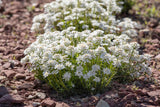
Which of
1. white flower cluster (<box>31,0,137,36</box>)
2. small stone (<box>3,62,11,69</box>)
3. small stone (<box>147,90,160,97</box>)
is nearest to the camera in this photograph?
small stone (<box>147,90,160,97</box>)

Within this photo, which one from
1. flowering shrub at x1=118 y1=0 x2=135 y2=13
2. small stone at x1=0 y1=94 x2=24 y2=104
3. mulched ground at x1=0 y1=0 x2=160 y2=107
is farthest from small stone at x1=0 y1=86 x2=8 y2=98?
flowering shrub at x1=118 y1=0 x2=135 y2=13

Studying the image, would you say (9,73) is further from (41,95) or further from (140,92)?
(140,92)

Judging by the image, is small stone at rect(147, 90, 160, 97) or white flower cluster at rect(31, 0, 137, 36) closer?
small stone at rect(147, 90, 160, 97)

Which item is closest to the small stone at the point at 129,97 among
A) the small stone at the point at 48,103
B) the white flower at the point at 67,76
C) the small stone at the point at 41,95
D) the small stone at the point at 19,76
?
the white flower at the point at 67,76

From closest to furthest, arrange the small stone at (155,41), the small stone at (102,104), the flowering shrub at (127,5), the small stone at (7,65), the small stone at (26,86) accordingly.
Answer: the small stone at (102,104) < the small stone at (26,86) < the small stone at (7,65) < the small stone at (155,41) < the flowering shrub at (127,5)

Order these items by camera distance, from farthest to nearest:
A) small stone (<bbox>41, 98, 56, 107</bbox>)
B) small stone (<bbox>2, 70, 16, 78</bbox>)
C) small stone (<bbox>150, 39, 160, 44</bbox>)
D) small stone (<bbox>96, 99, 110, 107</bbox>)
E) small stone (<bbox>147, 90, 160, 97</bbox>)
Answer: small stone (<bbox>150, 39, 160, 44</bbox>), small stone (<bbox>2, 70, 16, 78</bbox>), small stone (<bbox>147, 90, 160, 97</bbox>), small stone (<bbox>41, 98, 56, 107</bbox>), small stone (<bbox>96, 99, 110, 107</bbox>)

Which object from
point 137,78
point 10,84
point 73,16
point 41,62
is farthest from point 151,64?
point 10,84

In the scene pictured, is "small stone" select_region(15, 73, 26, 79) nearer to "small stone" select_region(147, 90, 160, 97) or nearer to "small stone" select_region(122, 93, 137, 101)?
"small stone" select_region(122, 93, 137, 101)

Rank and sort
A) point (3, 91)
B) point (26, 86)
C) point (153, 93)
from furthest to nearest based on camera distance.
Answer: point (26, 86), point (3, 91), point (153, 93)

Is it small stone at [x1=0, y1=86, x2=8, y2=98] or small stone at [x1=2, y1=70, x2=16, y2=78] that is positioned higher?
small stone at [x1=2, y1=70, x2=16, y2=78]

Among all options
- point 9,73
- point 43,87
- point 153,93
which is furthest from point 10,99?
point 153,93

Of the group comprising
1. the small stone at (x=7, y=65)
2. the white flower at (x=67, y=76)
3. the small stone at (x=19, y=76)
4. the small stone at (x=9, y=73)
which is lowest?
the small stone at (x=19, y=76)

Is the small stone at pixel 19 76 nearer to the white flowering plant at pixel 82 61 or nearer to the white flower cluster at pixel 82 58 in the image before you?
the white flowering plant at pixel 82 61
